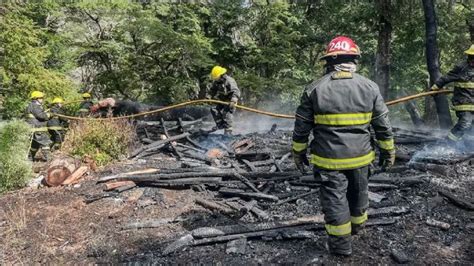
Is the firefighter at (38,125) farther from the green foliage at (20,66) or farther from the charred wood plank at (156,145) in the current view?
the green foliage at (20,66)

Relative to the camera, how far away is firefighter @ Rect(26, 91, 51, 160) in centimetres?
1055

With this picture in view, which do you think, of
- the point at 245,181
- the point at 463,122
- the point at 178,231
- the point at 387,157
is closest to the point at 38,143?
the point at 245,181

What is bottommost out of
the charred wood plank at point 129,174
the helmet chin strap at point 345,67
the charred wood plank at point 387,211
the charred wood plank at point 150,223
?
the charred wood plank at point 129,174

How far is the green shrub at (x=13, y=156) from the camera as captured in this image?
6.83 meters

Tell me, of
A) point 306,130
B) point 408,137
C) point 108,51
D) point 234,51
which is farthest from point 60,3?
point 306,130

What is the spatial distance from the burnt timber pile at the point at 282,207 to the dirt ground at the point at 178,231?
21mm

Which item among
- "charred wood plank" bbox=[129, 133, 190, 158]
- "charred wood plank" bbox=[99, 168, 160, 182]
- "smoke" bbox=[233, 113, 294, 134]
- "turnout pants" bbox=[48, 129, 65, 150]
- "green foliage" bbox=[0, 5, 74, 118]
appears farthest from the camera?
"green foliage" bbox=[0, 5, 74, 118]

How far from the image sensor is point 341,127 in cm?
377

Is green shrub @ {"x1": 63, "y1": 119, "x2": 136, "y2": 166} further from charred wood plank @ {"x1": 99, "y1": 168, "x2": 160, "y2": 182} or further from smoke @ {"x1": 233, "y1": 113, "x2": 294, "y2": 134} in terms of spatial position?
smoke @ {"x1": 233, "y1": 113, "x2": 294, "y2": 134}

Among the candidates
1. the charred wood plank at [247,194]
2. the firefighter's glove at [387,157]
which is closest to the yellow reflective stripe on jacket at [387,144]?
the firefighter's glove at [387,157]

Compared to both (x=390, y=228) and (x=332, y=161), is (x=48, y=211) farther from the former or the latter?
(x=390, y=228)

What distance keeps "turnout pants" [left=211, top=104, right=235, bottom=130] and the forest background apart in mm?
7411

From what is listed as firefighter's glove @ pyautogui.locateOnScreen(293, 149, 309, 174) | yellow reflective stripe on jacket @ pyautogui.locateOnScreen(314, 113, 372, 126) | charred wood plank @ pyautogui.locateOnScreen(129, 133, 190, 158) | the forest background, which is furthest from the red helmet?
the forest background

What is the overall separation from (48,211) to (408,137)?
24.7 ft
